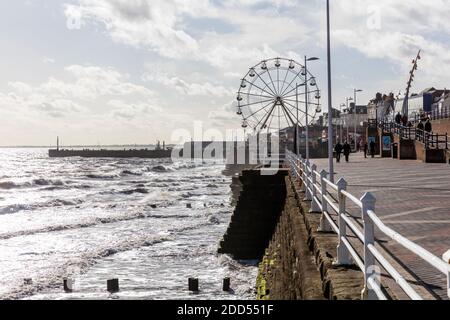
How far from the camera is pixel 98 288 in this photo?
20.6 m

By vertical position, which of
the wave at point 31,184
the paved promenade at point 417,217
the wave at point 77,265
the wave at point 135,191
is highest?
the paved promenade at point 417,217

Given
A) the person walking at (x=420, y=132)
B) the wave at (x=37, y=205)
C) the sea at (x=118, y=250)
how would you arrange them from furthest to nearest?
the wave at (x=37, y=205), the person walking at (x=420, y=132), the sea at (x=118, y=250)

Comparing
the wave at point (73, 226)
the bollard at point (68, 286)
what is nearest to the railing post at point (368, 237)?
the bollard at point (68, 286)

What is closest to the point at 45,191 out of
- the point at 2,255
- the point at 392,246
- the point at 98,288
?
the point at 2,255

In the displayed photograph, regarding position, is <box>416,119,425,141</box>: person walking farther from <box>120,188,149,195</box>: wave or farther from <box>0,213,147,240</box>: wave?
<box>120,188,149,195</box>: wave

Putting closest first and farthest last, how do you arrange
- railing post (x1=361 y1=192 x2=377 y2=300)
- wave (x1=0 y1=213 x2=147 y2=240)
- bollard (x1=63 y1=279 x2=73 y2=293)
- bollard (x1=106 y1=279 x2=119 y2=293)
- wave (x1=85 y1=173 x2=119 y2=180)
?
railing post (x1=361 y1=192 x2=377 y2=300), bollard (x1=106 y1=279 x2=119 y2=293), bollard (x1=63 y1=279 x2=73 y2=293), wave (x1=0 y1=213 x2=147 y2=240), wave (x1=85 y1=173 x2=119 y2=180)

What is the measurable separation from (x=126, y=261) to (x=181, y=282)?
5640 mm

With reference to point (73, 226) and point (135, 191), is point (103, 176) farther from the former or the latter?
point (73, 226)

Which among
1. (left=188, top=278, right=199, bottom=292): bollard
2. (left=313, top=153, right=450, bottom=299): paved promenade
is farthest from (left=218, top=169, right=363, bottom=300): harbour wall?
(left=188, top=278, right=199, bottom=292): bollard

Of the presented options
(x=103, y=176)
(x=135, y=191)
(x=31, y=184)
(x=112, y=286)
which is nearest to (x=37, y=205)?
(x=135, y=191)

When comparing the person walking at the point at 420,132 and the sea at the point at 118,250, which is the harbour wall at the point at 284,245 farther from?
the person walking at the point at 420,132

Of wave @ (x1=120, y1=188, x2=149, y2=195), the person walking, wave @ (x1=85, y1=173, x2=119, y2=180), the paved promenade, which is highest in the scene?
the person walking

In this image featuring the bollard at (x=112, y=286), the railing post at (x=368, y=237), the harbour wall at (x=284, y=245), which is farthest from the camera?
the bollard at (x=112, y=286)

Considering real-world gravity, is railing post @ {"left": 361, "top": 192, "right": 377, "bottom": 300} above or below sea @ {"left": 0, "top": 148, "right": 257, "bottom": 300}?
above
